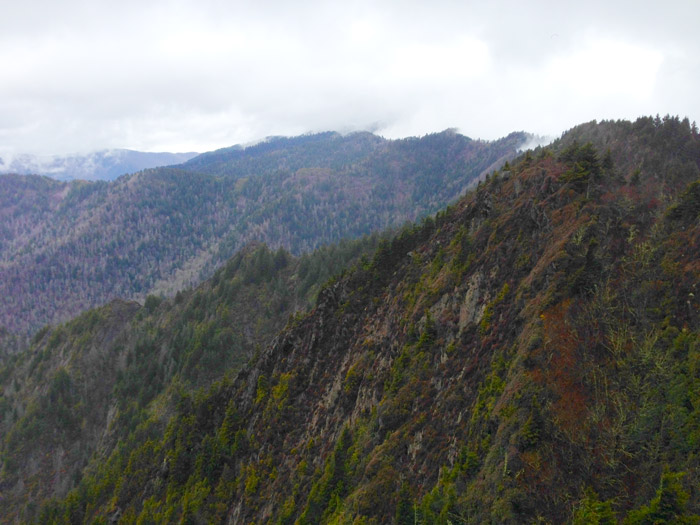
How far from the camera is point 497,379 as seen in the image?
25266mm

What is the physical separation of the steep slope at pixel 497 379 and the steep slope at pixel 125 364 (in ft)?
139

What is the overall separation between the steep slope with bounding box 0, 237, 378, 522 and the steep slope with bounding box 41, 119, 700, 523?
42.3 meters

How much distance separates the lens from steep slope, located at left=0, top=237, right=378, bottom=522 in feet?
314

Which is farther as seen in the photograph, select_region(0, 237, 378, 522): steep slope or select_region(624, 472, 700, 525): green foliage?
select_region(0, 237, 378, 522): steep slope

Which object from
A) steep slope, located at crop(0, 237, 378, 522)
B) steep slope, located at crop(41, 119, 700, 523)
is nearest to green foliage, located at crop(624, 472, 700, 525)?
steep slope, located at crop(41, 119, 700, 523)

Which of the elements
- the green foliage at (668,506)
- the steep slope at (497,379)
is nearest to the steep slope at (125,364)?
the steep slope at (497,379)

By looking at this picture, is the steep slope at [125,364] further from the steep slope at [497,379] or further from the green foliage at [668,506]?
the green foliage at [668,506]

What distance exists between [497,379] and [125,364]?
117801mm

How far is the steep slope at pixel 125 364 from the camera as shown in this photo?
3762 inches

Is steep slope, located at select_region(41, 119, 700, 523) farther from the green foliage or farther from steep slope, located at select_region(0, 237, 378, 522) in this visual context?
steep slope, located at select_region(0, 237, 378, 522)

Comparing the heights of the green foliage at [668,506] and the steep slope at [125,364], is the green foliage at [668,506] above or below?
above

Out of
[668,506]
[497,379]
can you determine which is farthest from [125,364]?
[668,506]

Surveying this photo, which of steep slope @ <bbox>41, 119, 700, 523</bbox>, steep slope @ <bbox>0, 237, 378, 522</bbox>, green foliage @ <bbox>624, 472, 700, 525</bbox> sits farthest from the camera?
steep slope @ <bbox>0, 237, 378, 522</bbox>

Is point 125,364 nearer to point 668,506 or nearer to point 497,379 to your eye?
point 497,379
